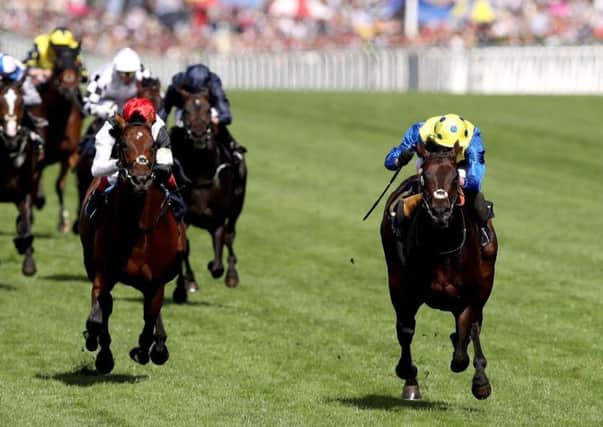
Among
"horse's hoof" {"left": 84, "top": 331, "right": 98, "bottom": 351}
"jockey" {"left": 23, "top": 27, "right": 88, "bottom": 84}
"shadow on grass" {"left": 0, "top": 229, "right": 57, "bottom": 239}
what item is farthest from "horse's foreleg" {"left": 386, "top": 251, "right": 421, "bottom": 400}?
"shadow on grass" {"left": 0, "top": 229, "right": 57, "bottom": 239}

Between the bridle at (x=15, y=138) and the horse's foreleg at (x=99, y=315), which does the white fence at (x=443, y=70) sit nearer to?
the bridle at (x=15, y=138)

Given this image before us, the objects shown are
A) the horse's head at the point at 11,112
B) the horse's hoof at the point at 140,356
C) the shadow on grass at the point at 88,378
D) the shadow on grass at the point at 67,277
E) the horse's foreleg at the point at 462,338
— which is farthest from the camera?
the shadow on grass at the point at 67,277

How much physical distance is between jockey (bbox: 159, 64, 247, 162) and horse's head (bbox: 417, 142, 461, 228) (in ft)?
17.6

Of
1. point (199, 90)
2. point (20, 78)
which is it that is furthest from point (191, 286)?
point (20, 78)

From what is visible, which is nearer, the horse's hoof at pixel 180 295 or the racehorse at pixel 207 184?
the racehorse at pixel 207 184

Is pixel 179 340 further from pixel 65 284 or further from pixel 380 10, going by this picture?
pixel 380 10

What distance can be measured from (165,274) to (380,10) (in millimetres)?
28464

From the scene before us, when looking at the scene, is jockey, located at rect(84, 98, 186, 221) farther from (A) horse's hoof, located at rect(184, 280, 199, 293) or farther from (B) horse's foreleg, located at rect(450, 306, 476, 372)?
(A) horse's hoof, located at rect(184, 280, 199, 293)

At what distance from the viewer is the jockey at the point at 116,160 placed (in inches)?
415

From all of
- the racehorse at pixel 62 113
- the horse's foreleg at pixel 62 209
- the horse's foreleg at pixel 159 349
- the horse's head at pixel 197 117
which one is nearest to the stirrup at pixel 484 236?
the horse's foreleg at pixel 159 349

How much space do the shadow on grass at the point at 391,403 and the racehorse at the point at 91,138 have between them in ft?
14.4

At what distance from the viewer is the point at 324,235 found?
19750 millimetres

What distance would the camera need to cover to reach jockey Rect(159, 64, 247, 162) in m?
14.7

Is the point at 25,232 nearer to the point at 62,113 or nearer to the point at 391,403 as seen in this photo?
the point at 62,113
